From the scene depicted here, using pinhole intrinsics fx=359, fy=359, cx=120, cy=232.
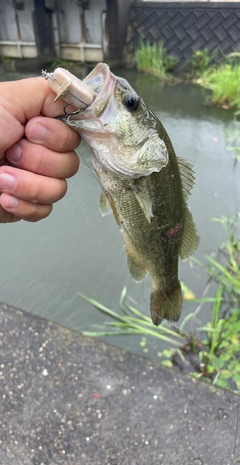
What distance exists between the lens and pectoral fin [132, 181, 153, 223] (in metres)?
1.27

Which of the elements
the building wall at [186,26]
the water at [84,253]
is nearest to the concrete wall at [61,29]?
the building wall at [186,26]

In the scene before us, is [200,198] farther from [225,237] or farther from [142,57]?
[142,57]

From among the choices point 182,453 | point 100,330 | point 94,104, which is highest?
point 94,104

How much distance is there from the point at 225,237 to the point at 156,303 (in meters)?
1.85

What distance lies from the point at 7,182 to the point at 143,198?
0.47 meters

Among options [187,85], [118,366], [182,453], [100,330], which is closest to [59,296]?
[100,330]

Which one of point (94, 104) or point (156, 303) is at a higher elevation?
point (94, 104)

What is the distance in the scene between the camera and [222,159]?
4.63 m

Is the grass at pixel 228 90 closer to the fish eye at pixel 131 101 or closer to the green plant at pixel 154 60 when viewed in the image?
the green plant at pixel 154 60

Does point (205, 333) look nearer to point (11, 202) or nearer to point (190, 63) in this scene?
point (11, 202)

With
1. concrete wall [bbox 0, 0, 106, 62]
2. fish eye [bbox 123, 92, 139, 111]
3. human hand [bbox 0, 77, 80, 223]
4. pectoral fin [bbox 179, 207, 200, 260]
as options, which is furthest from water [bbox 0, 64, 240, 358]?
concrete wall [bbox 0, 0, 106, 62]

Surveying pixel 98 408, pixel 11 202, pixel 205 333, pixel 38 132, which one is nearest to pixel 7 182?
pixel 11 202

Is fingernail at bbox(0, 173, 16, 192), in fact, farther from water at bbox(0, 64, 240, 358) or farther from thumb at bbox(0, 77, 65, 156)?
water at bbox(0, 64, 240, 358)

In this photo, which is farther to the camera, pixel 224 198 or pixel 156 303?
pixel 224 198
